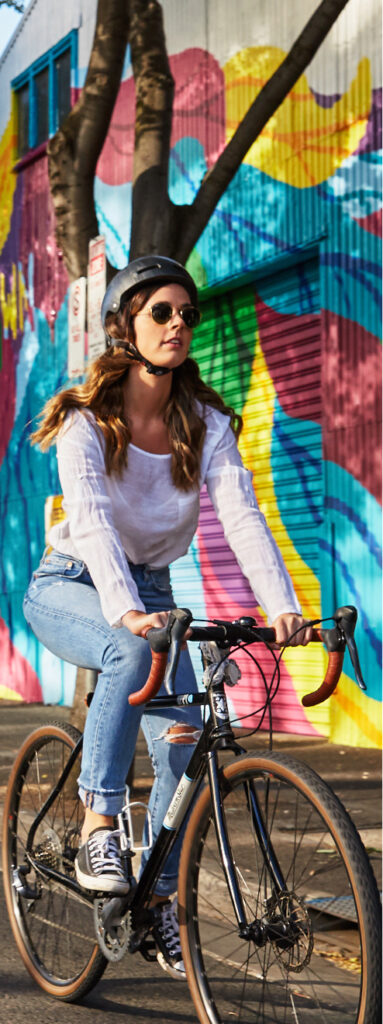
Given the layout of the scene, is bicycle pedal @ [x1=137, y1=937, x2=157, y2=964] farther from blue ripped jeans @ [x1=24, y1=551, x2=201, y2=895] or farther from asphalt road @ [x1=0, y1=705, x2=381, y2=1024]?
asphalt road @ [x1=0, y1=705, x2=381, y2=1024]

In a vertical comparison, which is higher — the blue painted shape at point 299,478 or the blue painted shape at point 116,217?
the blue painted shape at point 116,217

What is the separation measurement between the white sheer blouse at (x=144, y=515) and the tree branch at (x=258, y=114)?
3819 mm

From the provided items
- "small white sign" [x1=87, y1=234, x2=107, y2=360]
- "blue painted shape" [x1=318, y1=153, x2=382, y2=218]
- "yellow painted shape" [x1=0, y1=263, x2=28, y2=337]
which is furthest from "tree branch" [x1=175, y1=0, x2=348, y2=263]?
"yellow painted shape" [x1=0, y1=263, x2=28, y2=337]

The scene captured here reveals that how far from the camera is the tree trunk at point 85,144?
753cm

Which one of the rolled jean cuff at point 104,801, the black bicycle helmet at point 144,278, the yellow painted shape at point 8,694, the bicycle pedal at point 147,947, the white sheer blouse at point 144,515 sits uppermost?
the black bicycle helmet at point 144,278

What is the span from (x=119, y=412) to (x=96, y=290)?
3531 mm

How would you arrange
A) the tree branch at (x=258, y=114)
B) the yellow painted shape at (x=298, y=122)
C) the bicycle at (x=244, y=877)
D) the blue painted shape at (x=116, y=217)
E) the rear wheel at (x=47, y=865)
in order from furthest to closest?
the blue painted shape at (x=116, y=217), the yellow painted shape at (x=298, y=122), the tree branch at (x=258, y=114), the rear wheel at (x=47, y=865), the bicycle at (x=244, y=877)

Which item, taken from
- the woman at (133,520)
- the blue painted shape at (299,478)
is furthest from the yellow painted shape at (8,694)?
the woman at (133,520)

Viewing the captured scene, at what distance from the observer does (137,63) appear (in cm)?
756

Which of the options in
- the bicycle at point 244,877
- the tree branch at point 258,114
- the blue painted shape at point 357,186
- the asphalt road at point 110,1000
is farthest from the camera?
the blue painted shape at point 357,186

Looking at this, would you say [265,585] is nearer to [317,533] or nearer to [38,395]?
[317,533]

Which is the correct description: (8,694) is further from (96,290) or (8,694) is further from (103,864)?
(103,864)

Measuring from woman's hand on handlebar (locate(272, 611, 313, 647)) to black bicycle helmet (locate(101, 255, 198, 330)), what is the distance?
0.97m

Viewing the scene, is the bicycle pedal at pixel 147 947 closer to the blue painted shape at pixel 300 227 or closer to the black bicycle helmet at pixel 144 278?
the black bicycle helmet at pixel 144 278
